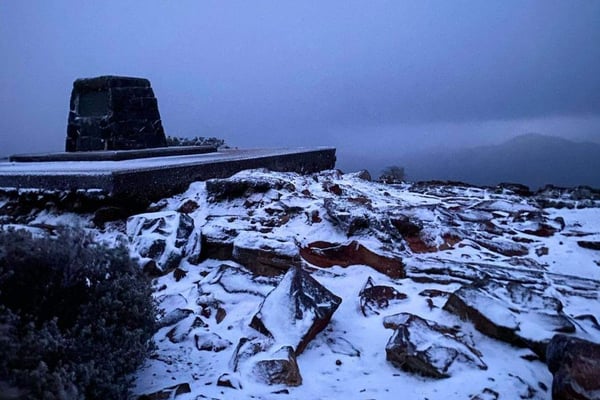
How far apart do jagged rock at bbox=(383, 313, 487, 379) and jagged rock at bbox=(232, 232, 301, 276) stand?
1.02 m

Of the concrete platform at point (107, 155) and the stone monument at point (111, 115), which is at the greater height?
the stone monument at point (111, 115)

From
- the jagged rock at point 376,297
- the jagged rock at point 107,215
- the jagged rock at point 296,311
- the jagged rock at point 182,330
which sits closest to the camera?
the jagged rock at point 296,311

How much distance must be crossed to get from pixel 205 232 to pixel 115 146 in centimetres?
445

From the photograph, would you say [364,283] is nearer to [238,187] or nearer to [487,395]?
[487,395]

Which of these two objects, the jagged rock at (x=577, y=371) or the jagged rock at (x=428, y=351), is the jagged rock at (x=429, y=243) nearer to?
the jagged rock at (x=428, y=351)

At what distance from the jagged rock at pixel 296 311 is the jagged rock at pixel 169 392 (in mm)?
489

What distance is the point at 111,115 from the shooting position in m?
7.33

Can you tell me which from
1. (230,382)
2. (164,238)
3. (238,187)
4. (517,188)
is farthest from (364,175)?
(230,382)

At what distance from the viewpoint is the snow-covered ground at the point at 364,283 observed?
2.10m

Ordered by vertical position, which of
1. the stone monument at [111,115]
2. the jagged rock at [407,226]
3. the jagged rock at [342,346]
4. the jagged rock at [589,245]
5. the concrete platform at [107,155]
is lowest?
the jagged rock at [342,346]

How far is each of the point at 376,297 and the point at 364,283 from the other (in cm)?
17

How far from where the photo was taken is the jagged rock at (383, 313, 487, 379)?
214cm

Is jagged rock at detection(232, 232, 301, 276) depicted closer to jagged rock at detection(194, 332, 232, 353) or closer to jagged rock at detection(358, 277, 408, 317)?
jagged rock at detection(358, 277, 408, 317)

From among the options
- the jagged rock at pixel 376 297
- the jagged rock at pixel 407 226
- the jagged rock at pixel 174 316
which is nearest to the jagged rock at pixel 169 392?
the jagged rock at pixel 174 316
